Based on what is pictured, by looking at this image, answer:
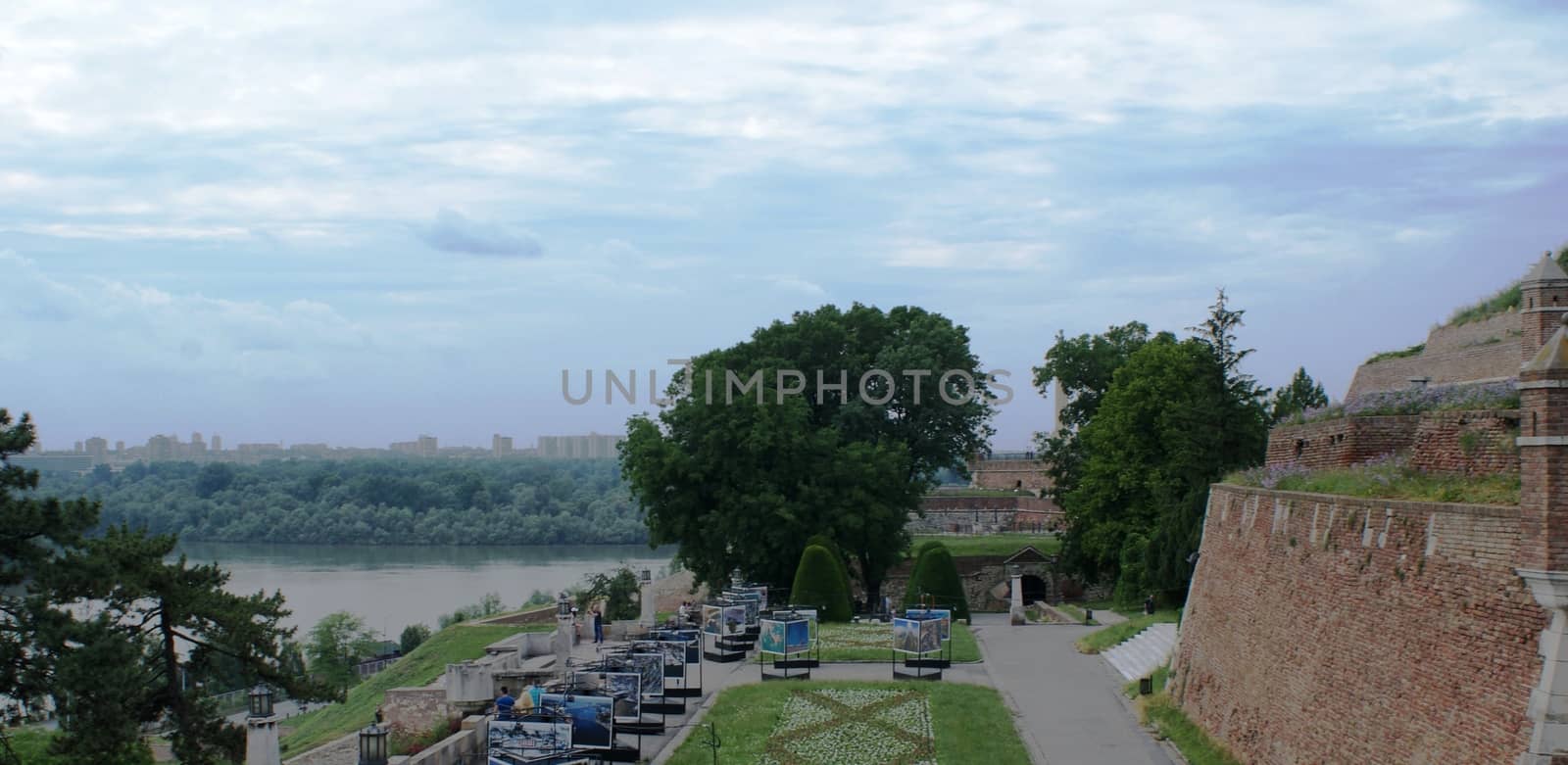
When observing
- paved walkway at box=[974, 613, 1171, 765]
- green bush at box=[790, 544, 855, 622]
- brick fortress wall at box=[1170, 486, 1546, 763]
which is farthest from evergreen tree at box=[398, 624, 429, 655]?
brick fortress wall at box=[1170, 486, 1546, 763]

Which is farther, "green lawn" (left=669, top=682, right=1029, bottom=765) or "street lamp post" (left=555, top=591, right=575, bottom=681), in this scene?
"street lamp post" (left=555, top=591, right=575, bottom=681)

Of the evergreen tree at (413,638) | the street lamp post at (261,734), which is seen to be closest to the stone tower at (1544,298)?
the street lamp post at (261,734)

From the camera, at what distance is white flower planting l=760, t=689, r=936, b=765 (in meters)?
17.4

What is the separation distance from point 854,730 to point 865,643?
377 inches

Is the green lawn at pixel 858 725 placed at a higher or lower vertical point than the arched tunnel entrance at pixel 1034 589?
higher

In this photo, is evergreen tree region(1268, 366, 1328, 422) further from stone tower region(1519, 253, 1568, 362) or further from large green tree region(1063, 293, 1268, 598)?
stone tower region(1519, 253, 1568, 362)

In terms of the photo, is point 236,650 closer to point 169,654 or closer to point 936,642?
point 169,654

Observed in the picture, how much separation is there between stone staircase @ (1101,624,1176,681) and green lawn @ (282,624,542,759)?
1658cm

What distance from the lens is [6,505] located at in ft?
55.1

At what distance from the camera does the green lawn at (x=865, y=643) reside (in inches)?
1046

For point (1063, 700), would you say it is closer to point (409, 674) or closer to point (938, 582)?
point (938, 582)

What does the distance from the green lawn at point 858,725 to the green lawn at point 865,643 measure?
11.7 feet

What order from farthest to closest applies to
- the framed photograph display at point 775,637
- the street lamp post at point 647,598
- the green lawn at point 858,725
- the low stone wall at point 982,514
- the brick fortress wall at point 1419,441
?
the low stone wall at point 982,514
the street lamp post at point 647,598
the framed photograph display at point 775,637
the green lawn at point 858,725
the brick fortress wall at point 1419,441

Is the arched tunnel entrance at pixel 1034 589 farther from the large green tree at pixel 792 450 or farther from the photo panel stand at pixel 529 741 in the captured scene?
the photo panel stand at pixel 529 741
